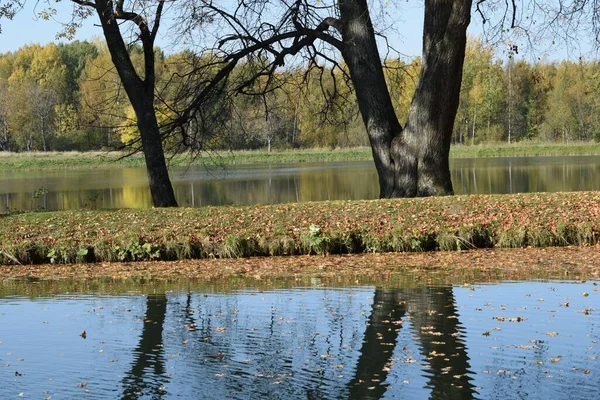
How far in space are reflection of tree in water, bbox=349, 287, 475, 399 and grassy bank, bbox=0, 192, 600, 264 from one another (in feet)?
10.8

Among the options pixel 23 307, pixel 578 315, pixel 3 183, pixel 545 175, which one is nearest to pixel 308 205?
pixel 23 307

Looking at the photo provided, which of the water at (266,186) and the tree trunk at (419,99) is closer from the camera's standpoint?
the tree trunk at (419,99)

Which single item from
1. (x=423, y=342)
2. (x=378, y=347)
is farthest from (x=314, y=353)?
(x=423, y=342)

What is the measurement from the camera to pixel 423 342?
26.2 feet

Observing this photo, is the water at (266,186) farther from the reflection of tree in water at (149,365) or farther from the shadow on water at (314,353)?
the shadow on water at (314,353)

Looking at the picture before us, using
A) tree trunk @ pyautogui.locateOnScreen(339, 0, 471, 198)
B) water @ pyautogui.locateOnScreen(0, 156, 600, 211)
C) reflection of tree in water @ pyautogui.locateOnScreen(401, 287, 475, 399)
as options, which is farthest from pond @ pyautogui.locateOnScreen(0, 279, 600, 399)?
water @ pyautogui.locateOnScreen(0, 156, 600, 211)

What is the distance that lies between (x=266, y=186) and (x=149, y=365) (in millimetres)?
24003

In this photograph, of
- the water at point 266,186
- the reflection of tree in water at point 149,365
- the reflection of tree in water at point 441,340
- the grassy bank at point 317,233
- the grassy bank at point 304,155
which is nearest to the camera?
the reflection of tree in water at point 441,340

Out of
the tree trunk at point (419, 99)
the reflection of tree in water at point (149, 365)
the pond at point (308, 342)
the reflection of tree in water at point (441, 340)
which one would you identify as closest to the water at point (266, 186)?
the tree trunk at point (419, 99)

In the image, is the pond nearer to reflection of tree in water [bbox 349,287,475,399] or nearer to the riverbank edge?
A: reflection of tree in water [bbox 349,287,475,399]

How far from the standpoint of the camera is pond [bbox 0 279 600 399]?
679 centimetres

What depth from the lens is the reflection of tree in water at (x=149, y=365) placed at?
6.86 m

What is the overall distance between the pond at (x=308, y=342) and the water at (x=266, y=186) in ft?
36.1

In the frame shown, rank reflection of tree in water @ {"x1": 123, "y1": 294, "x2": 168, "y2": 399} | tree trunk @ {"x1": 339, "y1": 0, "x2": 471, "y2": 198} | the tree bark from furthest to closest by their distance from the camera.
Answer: the tree bark < tree trunk @ {"x1": 339, "y1": 0, "x2": 471, "y2": 198} < reflection of tree in water @ {"x1": 123, "y1": 294, "x2": 168, "y2": 399}
